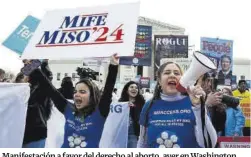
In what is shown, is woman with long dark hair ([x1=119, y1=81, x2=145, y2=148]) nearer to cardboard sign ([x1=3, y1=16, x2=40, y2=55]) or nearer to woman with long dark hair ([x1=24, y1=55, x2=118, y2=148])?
cardboard sign ([x1=3, y1=16, x2=40, y2=55])

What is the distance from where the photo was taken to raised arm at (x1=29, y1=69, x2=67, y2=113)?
4441 millimetres

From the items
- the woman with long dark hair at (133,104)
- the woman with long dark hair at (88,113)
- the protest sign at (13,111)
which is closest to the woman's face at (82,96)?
Answer: the woman with long dark hair at (88,113)

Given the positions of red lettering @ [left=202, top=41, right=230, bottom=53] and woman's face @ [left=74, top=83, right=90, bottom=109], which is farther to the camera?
red lettering @ [left=202, top=41, right=230, bottom=53]

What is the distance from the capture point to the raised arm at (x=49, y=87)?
444 cm

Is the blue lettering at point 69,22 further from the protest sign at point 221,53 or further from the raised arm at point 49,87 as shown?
the protest sign at point 221,53

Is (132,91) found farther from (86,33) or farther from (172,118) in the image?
(172,118)

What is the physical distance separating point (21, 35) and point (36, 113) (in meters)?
1.00

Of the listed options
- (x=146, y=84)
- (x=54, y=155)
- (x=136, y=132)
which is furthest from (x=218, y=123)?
(x=146, y=84)

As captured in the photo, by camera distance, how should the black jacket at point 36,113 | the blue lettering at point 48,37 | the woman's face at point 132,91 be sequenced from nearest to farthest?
the blue lettering at point 48,37, the black jacket at point 36,113, the woman's face at point 132,91

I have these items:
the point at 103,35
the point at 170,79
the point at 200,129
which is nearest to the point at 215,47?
the point at 103,35

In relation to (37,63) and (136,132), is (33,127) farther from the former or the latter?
(136,132)

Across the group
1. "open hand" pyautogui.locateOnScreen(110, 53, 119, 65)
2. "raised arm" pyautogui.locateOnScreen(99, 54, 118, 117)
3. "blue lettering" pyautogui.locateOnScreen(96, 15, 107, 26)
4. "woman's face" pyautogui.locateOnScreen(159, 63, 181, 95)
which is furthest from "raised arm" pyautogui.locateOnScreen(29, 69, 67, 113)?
"woman's face" pyautogui.locateOnScreen(159, 63, 181, 95)

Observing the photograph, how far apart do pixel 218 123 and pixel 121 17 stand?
1898 mm

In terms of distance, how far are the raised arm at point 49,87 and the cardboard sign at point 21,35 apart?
2.23 feet
